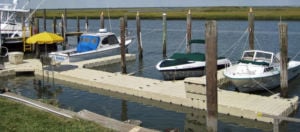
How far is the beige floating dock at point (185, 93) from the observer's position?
16.0 m

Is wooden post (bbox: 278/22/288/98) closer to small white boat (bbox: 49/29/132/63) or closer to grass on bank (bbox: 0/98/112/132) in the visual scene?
grass on bank (bbox: 0/98/112/132)

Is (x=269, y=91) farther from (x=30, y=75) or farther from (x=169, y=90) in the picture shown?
(x=30, y=75)

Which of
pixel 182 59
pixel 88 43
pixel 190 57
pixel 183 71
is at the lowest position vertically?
pixel 183 71

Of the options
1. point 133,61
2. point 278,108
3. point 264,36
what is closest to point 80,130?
point 278,108

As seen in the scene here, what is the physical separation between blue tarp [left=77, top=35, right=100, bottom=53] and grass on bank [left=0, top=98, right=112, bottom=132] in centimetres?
1790

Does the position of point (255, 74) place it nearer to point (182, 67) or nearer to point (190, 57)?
point (182, 67)

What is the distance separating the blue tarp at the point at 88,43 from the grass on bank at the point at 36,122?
58.7ft

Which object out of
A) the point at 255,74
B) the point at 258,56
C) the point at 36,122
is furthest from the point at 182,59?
the point at 36,122

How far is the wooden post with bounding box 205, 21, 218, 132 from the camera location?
11.9 metres

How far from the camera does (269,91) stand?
68.8 feet

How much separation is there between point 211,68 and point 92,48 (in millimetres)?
19665

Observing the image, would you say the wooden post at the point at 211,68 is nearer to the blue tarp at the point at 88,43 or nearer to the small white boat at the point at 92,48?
the small white boat at the point at 92,48

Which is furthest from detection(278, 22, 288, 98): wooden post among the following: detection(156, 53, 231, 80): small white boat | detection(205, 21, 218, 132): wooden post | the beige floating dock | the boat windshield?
detection(205, 21, 218, 132): wooden post

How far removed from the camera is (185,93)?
18.6 metres
